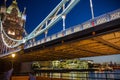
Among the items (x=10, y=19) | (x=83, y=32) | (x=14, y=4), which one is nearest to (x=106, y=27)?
(x=83, y=32)

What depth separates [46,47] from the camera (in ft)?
45.3

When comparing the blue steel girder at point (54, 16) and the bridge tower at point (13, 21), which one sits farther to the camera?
the bridge tower at point (13, 21)

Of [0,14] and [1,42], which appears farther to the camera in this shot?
[0,14]

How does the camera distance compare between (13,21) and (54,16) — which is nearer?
(54,16)

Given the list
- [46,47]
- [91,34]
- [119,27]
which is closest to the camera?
[119,27]

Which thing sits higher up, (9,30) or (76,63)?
(9,30)

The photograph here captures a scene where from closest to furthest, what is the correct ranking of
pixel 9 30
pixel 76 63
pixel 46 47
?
pixel 46 47, pixel 9 30, pixel 76 63

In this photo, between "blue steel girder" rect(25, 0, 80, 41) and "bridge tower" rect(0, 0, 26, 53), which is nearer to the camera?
"blue steel girder" rect(25, 0, 80, 41)

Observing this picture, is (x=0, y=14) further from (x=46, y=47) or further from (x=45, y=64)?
(x=46, y=47)

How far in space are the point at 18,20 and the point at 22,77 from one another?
74490mm

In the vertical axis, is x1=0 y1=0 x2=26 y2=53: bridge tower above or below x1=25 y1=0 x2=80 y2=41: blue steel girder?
above

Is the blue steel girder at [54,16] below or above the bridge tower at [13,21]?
below

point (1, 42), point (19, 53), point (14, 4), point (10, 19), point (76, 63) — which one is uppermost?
point (14, 4)

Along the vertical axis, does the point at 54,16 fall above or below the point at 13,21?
below
